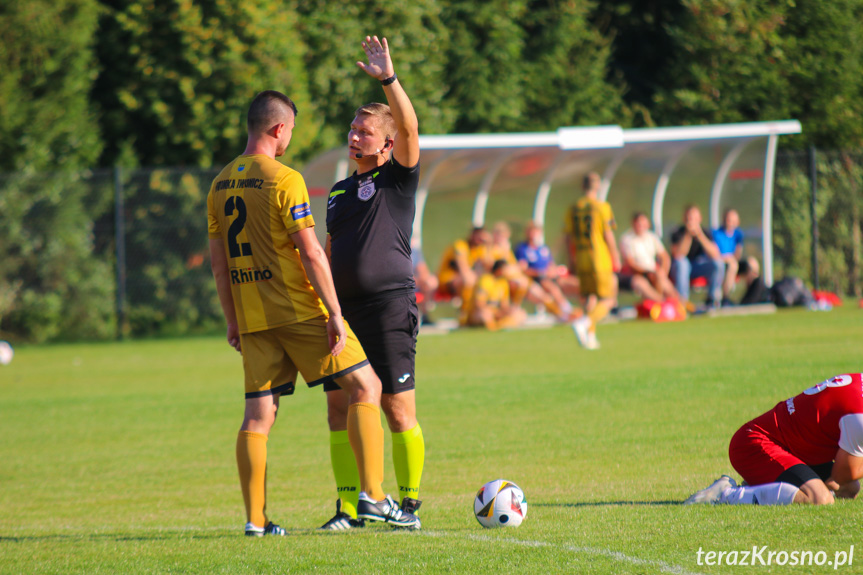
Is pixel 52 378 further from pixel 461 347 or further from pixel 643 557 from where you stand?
pixel 643 557

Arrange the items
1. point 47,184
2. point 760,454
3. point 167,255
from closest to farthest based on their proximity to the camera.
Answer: point 760,454 < point 47,184 < point 167,255

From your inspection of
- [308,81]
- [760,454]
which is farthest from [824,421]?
[308,81]

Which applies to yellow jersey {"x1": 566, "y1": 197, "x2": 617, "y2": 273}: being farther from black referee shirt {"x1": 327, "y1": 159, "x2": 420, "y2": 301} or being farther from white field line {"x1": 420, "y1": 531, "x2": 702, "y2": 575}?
white field line {"x1": 420, "y1": 531, "x2": 702, "y2": 575}

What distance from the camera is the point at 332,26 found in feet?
73.7

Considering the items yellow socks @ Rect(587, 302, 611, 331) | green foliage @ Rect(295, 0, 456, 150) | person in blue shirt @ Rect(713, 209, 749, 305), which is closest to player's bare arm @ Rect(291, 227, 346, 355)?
yellow socks @ Rect(587, 302, 611, 331)

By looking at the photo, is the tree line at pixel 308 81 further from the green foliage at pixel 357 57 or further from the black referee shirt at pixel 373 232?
the black referee shirt at pixel 373 232

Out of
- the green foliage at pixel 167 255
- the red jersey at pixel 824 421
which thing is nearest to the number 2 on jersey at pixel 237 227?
the red jersey at pixel 824 421

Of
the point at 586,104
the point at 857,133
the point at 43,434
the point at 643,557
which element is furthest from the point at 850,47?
the point at 643,557

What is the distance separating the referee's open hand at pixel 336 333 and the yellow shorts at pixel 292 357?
0.13 metres

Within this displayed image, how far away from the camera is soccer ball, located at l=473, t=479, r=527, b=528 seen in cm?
494

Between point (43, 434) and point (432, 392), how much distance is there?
378 cm

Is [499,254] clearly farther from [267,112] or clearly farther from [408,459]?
[267,112]

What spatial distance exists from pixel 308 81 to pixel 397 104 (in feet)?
59.1

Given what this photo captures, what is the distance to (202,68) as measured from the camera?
20.4 metres
